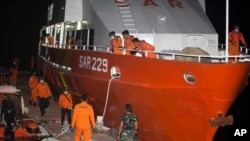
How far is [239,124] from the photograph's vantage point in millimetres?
15438

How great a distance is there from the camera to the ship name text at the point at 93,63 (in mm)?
10086

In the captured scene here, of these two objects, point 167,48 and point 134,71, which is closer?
point 134,71

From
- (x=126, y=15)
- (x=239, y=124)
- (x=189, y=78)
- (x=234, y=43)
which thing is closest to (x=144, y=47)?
(x=189, y=78)

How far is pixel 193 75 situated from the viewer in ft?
25.9

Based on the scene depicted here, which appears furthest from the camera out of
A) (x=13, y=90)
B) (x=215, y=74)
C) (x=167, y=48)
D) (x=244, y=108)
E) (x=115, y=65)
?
(x=244, y=108)

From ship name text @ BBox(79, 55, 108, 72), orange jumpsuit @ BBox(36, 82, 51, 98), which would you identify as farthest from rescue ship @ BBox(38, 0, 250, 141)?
orange jumpsuit @ BBox(36, 82, 51, 98)

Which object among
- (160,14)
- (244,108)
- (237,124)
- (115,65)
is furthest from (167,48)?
(244,108)

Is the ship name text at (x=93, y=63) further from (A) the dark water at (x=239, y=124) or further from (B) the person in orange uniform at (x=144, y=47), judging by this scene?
(A) the dark water at (x=239, y=124)

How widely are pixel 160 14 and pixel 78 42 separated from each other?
3296 millimetres

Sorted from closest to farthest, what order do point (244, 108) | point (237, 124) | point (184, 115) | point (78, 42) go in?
point (184, 115)
point (78, 42)
point (237, 124)
point (244, 108)

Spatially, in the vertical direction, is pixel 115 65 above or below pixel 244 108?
above

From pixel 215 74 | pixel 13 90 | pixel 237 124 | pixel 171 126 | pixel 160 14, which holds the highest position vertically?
pixel 160 14

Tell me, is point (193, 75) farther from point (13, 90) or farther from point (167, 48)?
point (13, 90)

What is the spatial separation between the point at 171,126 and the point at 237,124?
26.6 ft
